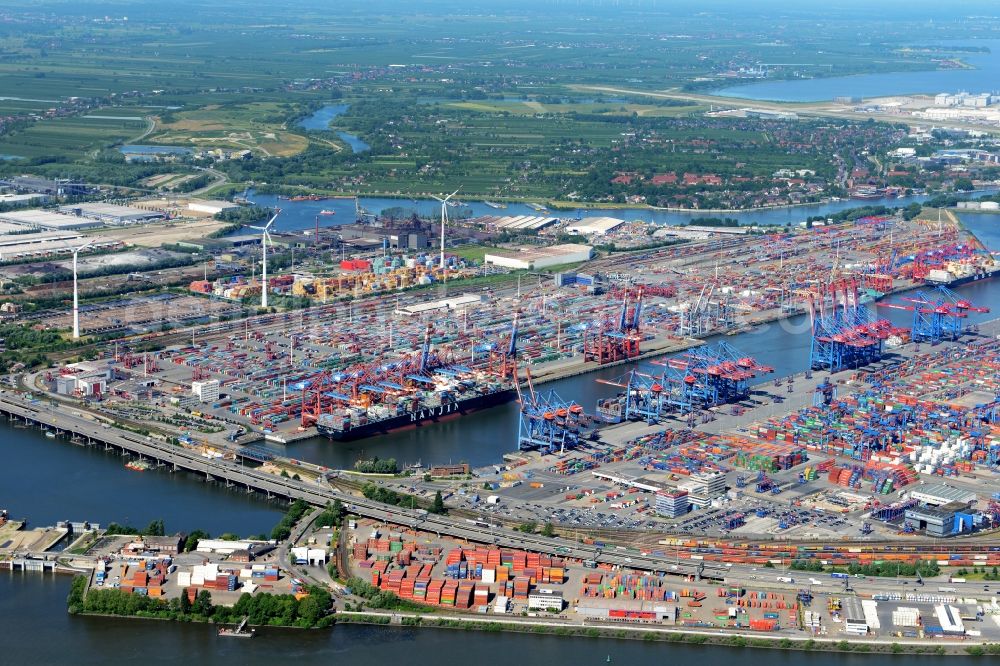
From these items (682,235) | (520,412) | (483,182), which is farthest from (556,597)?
(483,182)

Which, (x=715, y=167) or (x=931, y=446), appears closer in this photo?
(x=931, y=446)

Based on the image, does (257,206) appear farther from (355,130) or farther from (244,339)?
(355,130)

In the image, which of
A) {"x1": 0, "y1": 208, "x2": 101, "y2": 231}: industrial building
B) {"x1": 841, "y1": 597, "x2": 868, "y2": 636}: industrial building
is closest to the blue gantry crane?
{"x1": 841, "y1": 597, "x2": 868, "y2": 636}: industrial building

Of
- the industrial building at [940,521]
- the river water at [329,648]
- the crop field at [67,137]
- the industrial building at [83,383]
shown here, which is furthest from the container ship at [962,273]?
the crop field at [67,137]

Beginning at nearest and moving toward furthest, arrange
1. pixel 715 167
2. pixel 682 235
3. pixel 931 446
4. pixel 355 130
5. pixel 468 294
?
pixel 931 446 → pixel 468 294 → pixel 682 235 → pixel 715 167 → pixel 355 130

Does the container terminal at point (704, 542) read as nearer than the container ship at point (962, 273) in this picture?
Yes

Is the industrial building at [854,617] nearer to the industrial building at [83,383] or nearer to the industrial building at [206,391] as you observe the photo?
the industrial building at [206,391]
